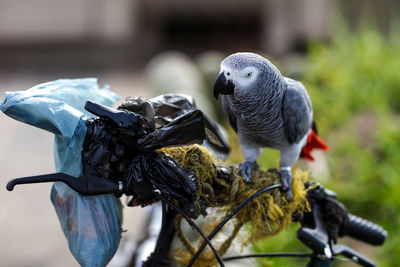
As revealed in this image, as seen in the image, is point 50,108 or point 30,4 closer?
point 50,108

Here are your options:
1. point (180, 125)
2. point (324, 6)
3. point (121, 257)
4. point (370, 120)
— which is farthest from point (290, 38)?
point (180, 125)

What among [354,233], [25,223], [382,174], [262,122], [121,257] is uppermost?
[262,122]

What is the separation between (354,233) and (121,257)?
0.65 meters

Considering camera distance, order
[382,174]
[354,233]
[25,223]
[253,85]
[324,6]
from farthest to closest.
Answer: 1. [324,6]
2. [25,223]
3. [382,174]
4. [354,233]
5. [253,85]

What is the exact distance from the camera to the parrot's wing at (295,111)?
28.0 inches

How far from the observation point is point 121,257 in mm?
1159

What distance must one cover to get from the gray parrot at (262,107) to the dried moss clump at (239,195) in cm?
2

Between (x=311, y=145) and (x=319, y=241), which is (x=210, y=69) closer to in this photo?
(x=311, y=145)

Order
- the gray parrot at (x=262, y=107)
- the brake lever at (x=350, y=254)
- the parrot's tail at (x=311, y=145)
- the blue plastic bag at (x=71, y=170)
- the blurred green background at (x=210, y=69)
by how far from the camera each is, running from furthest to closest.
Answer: the blurred green background at (x=210, y=69) → the parrot's tail at (x=311, y=145) → the brake lever at (x=350, y=254) → the gray parrot at (x=262, y=107) → the blue plastic bag at (x=71, y=170)

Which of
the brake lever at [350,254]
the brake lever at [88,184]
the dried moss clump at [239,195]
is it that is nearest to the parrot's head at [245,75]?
the dried moss clump at [239,195]

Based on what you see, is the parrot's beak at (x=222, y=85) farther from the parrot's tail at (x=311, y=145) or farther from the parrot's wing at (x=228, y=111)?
the parrot's tail at (x=311, y=145)

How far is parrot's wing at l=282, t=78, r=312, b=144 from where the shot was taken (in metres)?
0.71

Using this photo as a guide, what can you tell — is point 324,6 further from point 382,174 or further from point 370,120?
point 382,174

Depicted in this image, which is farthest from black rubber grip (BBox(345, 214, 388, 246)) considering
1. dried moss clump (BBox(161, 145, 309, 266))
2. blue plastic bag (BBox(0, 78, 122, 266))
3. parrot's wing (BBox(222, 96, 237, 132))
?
blue plastic bag (BBox(0, 78, 122, 266))
